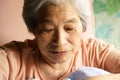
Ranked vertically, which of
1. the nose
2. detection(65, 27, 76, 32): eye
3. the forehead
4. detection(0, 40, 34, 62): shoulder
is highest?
the forehead

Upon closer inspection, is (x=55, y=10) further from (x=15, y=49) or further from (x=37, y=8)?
(x=15, y=49)

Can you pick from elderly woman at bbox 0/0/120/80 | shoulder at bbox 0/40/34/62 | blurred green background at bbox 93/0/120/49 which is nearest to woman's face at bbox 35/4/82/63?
elderly woman at bbox 0/0/120/80

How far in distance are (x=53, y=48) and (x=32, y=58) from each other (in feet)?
0.51

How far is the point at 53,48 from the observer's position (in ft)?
3.56

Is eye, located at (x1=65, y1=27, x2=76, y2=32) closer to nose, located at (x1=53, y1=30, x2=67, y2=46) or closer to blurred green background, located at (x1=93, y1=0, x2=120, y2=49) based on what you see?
nose, located at (x1=53, y1=30, x2=67, y2=46)

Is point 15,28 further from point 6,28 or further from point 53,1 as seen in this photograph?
point 53,1

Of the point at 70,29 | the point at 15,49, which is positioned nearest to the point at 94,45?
the point at 70,29

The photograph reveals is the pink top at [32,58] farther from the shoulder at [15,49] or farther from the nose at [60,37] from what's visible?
the nose at [60,37]

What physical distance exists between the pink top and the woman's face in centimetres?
10

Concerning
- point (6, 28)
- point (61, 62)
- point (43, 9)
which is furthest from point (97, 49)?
point (6, 28)

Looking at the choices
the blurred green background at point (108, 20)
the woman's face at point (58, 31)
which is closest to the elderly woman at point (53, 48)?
the woman's face at point (58, 31)

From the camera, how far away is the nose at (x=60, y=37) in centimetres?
106

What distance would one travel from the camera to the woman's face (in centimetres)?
105

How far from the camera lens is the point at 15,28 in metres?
1.42
